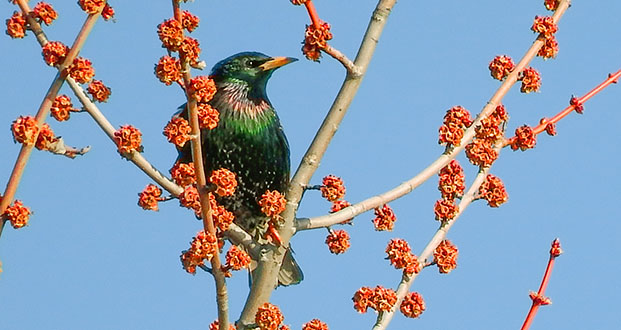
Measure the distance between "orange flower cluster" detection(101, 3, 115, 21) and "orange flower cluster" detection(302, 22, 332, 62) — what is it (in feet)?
2.42

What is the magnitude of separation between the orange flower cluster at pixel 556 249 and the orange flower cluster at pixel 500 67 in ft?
2.46

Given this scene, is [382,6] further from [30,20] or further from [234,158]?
[234,158]

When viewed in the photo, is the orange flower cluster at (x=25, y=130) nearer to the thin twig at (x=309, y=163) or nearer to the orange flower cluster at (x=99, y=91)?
the orange flower cluster at (x=99, y=91)

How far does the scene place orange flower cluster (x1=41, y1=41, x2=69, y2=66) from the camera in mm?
2807

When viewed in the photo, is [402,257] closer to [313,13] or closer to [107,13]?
[313,13]

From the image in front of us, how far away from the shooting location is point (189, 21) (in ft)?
9.53

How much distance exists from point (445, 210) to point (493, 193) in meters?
0.25

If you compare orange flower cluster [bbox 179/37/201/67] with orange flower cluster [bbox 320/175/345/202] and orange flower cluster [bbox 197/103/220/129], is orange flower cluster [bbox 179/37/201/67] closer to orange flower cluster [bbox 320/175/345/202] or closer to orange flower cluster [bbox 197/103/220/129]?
orange flower cluster [bbox 197/103/220/129]

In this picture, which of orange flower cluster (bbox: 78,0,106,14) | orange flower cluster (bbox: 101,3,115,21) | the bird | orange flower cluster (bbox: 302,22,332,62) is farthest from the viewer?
the bird

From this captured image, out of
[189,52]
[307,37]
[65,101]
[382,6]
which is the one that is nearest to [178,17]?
[189,52]

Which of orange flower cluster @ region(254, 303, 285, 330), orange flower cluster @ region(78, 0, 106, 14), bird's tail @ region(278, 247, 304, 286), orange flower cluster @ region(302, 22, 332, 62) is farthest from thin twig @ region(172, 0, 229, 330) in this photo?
bird's tail @ region(278, 247, 304, 286)

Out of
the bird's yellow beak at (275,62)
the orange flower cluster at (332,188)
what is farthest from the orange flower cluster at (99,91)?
the bird's yellow beak at (275,62)

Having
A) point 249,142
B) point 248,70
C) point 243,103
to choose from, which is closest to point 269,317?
point 249,142

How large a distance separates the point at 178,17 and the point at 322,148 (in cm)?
76
